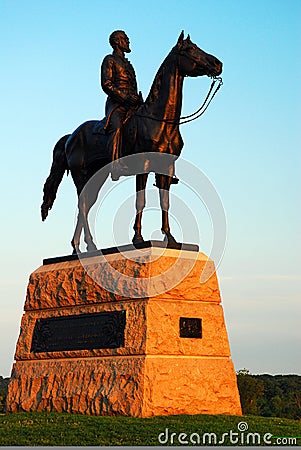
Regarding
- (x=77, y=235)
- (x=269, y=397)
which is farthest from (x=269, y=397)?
(x=77, y=235)

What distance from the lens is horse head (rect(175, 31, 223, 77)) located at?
11336 millimetres

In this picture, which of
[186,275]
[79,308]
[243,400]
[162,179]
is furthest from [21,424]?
[243,400]

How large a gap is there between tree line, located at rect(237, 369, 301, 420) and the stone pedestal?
168 inches

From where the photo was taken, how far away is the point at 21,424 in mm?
10234

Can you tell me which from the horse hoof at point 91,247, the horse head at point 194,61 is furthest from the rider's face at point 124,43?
the horse hoof at point 91,247

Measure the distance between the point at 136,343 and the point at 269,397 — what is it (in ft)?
36.1

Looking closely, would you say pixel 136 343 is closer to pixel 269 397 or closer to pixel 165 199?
pixel 165 199

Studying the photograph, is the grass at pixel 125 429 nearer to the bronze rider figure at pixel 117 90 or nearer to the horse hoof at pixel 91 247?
the horse hoof at pixel 91 247

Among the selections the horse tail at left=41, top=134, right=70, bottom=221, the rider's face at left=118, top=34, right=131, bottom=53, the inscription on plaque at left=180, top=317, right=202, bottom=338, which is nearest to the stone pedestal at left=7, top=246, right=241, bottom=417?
the inscription on plaque at left=180, top=317, right=202, bottom=338

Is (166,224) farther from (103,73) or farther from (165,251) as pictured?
(103,73)

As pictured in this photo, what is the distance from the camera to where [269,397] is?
20469mm

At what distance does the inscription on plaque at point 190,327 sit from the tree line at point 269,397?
4.30 m

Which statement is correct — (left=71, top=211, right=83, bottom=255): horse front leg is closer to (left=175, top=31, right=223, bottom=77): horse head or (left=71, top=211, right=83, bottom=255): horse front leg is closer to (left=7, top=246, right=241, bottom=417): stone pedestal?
(left=7, top=246, right=241, bottom=417): stone pedestal

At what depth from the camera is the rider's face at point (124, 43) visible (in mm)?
12656
